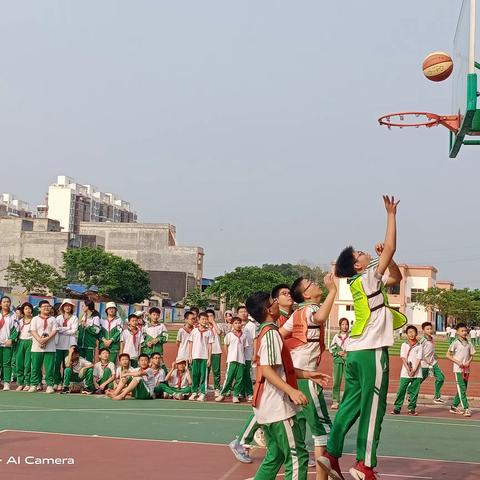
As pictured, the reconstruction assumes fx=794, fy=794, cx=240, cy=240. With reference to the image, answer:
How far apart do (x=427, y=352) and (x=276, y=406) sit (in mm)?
9023

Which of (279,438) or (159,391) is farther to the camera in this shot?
(159,391)

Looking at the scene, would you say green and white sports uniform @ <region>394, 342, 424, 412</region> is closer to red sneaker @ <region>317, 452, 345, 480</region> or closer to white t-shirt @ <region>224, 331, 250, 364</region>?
white t-shirt @ <region>224, 331, 250, 364</region>

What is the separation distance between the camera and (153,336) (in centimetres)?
1480

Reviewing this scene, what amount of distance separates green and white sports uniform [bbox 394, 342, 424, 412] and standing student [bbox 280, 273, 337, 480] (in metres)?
6.24

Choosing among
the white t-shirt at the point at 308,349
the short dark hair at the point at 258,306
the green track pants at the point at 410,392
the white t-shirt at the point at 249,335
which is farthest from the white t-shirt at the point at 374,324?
the white t-shirt at the point at 249,335

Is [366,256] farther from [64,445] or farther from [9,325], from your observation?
[9,325]

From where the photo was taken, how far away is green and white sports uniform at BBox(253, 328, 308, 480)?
16.9 feet

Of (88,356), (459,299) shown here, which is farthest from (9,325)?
Result: (459,299)

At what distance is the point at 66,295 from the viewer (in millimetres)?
69500

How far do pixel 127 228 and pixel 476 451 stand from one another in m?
95.2

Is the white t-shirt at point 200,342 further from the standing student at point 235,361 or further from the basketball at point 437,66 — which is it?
the basketball at point 437,66

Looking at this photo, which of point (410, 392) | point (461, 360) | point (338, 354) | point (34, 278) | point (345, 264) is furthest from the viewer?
point (34, 278)

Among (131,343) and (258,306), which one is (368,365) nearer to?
(258,306)

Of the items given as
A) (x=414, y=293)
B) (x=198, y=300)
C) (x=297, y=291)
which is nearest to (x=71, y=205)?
(x=198, y=300)
